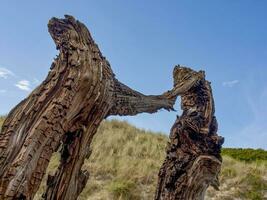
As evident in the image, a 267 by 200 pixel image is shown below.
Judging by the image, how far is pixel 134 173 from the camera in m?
11.2

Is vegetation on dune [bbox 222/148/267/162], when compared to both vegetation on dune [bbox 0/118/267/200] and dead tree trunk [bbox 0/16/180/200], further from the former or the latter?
dead tree trunk [bbox 0/16/180/200]

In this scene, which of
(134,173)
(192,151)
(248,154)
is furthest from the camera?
(248,154)

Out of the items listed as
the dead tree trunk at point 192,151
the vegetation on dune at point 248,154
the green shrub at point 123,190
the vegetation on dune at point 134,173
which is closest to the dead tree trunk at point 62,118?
the dead tree trunk at point 192,151

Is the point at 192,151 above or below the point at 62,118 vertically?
above

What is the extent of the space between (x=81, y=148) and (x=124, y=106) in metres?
0.58

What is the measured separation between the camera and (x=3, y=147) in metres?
1.84

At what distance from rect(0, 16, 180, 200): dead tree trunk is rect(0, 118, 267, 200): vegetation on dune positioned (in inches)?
273

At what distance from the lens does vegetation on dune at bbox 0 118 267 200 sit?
1000cm

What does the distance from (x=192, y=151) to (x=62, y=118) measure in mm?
1958

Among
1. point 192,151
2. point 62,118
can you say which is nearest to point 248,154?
point 192,151

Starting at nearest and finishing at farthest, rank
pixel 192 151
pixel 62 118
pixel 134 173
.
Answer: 1. pixel 62 118
2. pixel 192 151
3. pixel 134 173

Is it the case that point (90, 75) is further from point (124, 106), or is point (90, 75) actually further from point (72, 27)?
point (124, 106)

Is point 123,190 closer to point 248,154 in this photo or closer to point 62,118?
point 62,118

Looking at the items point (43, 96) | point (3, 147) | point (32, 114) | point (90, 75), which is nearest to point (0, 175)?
point (3, 147)
